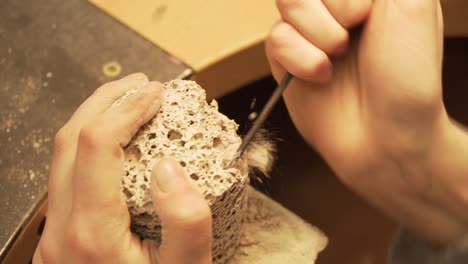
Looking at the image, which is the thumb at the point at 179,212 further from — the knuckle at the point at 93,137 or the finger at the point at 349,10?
the finger at the point at 349,10

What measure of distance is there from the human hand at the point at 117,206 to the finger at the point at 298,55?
6.6 inches

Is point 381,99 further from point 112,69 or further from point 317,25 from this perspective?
point 112,69

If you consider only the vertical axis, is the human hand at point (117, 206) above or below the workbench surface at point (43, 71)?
above

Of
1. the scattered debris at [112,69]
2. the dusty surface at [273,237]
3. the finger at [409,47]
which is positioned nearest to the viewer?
the finger at [409,47]

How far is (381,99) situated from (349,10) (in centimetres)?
11

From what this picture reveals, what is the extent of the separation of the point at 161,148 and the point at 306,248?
29 centimetres

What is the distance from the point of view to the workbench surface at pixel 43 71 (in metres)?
0.76

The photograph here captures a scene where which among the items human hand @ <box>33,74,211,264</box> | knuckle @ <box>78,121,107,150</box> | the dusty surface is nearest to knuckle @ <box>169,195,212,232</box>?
human hand @ <box>33,74,211,264</box>

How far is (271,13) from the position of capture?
888 mm

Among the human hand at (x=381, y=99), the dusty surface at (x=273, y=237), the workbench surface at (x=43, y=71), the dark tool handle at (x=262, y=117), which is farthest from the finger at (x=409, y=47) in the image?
the workbench surface at (x=43, y=71)

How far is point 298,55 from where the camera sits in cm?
64

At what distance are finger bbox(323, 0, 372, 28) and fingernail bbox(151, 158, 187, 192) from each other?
0.90 feet

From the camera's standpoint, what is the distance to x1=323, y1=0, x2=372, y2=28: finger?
62 cm

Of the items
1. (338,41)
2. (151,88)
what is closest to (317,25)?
(338,41)
